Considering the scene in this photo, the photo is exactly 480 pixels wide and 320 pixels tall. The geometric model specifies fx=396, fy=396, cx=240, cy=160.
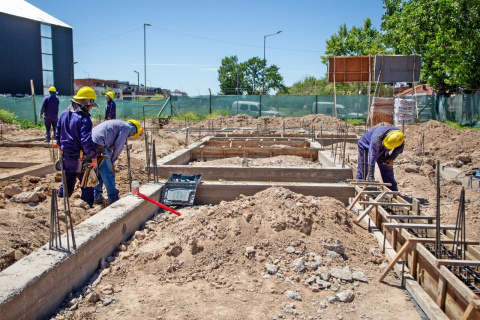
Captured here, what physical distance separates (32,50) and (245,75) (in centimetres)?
2630

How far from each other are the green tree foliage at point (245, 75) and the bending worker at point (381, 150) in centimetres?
3880

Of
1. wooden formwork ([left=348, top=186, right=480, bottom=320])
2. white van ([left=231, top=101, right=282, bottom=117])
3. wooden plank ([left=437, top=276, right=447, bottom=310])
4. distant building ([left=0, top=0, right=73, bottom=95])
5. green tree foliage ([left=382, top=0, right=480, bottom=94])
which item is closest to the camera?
wooden formwork ([left=348, top=186, right=480, bottom=320])

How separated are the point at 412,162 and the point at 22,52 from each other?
2318 centimetres

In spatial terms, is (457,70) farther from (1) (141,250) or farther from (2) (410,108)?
(1) (141,250)

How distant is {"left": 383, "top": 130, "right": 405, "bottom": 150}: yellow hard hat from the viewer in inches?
224

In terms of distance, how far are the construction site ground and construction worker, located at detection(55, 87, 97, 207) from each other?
1.80ft

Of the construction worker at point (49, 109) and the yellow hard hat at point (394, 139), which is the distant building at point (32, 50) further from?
the yellow hard hat at point (394, 139)

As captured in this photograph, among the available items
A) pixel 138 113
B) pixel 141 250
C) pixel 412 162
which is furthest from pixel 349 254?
pixel 138 113

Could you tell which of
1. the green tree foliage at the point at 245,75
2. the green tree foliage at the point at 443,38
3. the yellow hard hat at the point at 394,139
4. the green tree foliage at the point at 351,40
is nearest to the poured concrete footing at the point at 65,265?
the yellow hard hat at the point at 394,139

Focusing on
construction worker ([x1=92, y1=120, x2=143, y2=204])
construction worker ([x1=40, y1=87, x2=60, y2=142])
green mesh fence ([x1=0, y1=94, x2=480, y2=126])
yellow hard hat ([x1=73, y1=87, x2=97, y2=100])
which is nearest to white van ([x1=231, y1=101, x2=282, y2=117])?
green mesh fence ([x1=0, y1=94, x2=480, y2=126])

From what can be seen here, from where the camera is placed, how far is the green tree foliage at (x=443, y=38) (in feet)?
59.3

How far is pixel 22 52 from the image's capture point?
2369cm

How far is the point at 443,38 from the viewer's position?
18.7 m

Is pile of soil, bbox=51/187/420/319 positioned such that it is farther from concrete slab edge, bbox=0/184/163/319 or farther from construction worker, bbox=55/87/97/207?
construction worker, bbox=55/87/97/207
